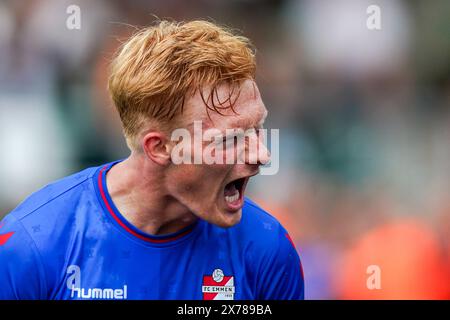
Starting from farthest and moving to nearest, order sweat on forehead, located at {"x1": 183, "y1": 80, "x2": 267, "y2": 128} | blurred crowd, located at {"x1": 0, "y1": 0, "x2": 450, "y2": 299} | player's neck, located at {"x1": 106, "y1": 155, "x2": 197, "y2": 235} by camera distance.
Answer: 1. blurred crowd, located at {"x1": 0, "y1": 0, "x2": 450, "y2": 299}
2. player's neck, located at {"x1": 106, "y1": 155, "x2": 197, "y2": 235}
3. sweat on forehead, located at {"x1": 183, "y1": 80, "x2": 267, "y2": 128}

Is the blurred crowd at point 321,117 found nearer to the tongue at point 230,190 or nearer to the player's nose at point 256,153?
the tongue at point 230,190

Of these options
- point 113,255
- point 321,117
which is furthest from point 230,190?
point 321,117

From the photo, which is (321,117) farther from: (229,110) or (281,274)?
(229,110)

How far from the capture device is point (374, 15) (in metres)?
5.02

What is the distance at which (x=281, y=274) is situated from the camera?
2.72m

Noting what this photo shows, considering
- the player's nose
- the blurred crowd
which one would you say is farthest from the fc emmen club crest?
the blurred crowd

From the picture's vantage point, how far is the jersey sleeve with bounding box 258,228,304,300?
8.82ft

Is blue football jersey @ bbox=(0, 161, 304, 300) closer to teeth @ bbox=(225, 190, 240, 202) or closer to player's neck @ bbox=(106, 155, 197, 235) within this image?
player's neck @ bbox=(106, 155, 197, 235)

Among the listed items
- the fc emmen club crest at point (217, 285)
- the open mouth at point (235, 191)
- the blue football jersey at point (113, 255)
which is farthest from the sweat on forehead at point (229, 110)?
the fc emmen club crest at point (217, 285)

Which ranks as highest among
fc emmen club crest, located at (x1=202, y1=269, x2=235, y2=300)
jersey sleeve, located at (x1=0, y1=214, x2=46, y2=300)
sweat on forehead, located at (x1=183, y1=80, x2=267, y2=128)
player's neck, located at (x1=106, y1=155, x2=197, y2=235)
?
sweat on forehead, located at (x1=183, y1=80, x2=267, y2=128)

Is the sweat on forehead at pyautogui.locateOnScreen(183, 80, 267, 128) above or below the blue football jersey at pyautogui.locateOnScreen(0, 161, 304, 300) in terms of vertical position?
above

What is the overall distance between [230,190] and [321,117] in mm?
2574

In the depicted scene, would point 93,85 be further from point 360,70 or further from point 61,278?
point 61,278

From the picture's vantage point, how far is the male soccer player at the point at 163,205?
7.96 ft
